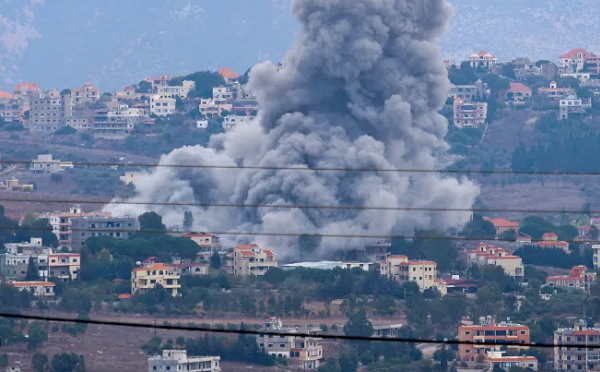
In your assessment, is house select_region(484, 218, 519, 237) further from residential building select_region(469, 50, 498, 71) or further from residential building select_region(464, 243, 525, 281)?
residential building select_region(469, 50, 498, 71)

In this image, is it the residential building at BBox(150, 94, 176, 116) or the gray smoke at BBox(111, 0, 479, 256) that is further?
the residential building at BBox(150, 94, 176, 116)

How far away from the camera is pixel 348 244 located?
53.8 m

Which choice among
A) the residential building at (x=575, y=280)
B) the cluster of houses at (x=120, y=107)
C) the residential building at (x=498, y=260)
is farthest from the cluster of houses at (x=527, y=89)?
the residential building at (x=575, y=280)

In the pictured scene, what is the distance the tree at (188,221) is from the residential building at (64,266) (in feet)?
17.8

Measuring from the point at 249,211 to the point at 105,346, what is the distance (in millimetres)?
13795

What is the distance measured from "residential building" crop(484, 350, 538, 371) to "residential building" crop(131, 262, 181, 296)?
1036cm

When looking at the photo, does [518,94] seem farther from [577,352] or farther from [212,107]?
[577,352]

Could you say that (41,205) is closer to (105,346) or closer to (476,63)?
(105,346)

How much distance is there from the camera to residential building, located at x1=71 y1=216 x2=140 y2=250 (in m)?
56.4

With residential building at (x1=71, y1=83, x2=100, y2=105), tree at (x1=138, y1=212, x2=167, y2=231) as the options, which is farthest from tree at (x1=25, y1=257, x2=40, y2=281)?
residential building at (x1=71, y1=83, x2=100, y2=105)

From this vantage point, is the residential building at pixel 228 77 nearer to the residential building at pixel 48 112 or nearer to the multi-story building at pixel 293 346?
the residential building at pixel 48 112

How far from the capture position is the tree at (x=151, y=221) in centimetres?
5606

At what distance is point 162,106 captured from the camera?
10188 centimetres

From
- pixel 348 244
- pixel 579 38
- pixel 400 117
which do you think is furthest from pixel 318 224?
pixel 579 38
